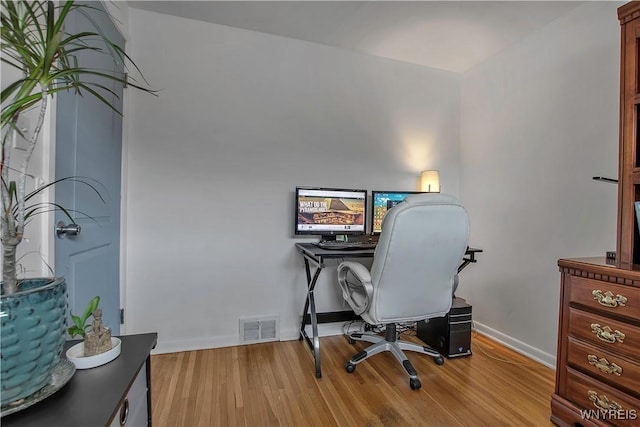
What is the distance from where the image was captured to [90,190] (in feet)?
5.02

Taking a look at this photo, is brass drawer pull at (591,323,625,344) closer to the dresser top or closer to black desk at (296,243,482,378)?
the dresser top

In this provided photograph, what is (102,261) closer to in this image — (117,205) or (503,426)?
(117,205)

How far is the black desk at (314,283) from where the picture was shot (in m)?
1.91

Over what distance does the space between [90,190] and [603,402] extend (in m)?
2.56

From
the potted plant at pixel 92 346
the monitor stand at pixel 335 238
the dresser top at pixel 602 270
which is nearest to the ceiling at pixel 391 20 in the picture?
the monitor stand at pixel 335 238

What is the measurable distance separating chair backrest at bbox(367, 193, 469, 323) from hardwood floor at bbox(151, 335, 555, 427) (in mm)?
430

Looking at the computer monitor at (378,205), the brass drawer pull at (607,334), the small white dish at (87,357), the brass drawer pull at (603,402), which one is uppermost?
the computer monitor at (378,205)

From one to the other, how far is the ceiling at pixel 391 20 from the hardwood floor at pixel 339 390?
2.41 metres

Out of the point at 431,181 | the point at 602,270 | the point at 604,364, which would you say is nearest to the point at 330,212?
the point at 431,181

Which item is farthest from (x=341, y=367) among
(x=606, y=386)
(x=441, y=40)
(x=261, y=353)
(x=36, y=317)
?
(x=441, y=40)

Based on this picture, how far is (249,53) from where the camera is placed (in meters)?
2.34

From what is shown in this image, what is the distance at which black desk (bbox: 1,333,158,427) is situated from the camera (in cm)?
59

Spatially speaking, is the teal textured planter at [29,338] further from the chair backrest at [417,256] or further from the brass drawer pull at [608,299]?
the brass drawer pull at [608,299]

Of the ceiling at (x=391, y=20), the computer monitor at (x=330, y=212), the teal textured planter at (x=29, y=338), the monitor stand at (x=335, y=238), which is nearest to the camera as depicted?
the teal textured planter at (x=29, y=338)
